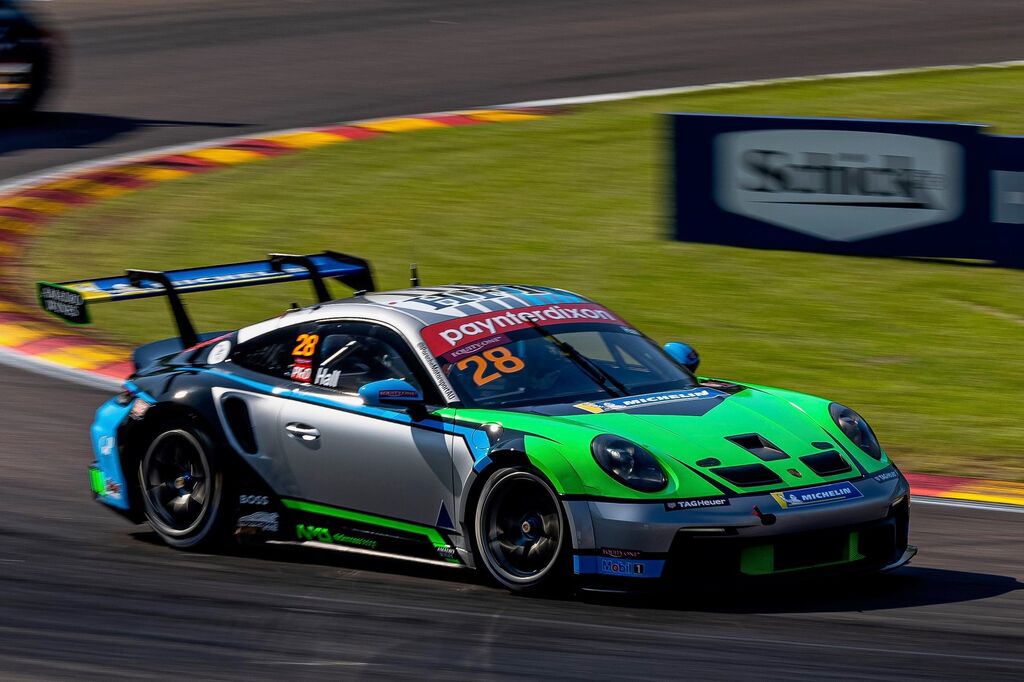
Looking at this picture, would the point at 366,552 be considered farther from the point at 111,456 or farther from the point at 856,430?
the point at 856,430

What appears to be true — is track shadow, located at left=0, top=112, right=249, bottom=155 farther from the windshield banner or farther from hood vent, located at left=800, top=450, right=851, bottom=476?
hood vent, located at left=800, top=450, right=851, bottom=476

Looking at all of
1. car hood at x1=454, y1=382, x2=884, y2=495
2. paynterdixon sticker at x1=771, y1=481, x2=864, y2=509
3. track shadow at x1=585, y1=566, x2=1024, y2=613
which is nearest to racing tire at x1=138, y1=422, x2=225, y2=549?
car hood at x1=454, y1=382, x2=884, y2=495

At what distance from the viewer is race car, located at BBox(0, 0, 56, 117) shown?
66.3 feet

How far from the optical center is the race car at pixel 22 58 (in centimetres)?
2022

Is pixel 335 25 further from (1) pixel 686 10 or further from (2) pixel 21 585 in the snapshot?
(2) pixel 21 585

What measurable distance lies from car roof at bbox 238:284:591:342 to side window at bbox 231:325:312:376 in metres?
0.04

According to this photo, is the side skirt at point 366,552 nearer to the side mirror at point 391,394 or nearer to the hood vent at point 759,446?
the side mirror at point 391,394

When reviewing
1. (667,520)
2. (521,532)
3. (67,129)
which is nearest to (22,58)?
(67,129)

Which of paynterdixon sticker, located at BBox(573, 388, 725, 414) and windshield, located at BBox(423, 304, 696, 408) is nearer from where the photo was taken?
paynterdixon sticker, located at BBox(573, 388, 725, 414)

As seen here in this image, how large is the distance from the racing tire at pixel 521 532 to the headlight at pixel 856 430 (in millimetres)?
1451

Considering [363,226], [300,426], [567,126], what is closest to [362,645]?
[300,426]

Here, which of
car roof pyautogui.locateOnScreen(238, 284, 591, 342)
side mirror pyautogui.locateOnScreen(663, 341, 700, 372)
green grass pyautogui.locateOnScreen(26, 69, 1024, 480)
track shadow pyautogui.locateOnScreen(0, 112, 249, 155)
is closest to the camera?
car roof pyautogui.locateOnScreen(238, 284, 591, 342)

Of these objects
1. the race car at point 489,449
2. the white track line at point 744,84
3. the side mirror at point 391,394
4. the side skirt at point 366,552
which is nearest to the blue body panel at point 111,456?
the race car at point 489,449

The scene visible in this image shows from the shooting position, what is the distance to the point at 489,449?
673 centimetres
